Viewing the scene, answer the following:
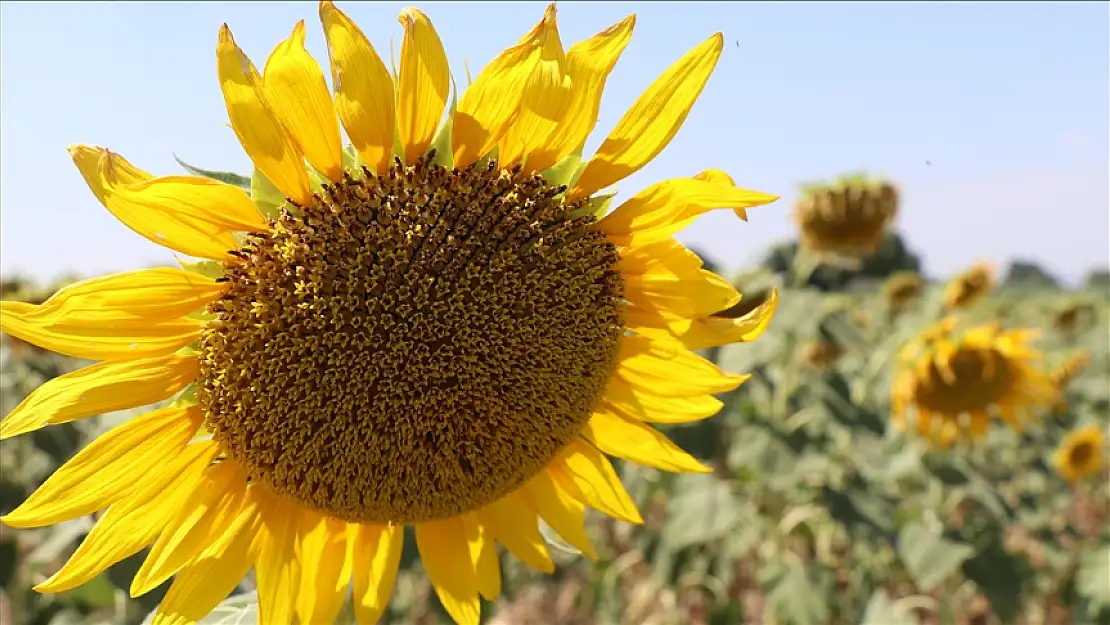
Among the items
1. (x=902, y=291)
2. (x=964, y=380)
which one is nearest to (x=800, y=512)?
(x=964, y=380)

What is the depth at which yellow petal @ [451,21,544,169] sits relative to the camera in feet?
4.10

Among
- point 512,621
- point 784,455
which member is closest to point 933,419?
point 784,455

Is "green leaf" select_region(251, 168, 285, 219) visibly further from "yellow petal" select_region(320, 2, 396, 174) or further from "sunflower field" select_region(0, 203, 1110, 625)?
"sunflower field" select_region(0, 203, 1110, 625)

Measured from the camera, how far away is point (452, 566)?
1695 millimetres

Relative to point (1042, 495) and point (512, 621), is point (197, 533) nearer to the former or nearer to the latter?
point (512, 621)

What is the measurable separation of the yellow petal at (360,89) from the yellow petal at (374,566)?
747 millimetres

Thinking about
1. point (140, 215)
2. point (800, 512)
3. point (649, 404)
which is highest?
point (140, 215)

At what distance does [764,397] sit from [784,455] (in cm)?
83

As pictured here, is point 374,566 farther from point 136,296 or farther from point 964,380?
point 964,380

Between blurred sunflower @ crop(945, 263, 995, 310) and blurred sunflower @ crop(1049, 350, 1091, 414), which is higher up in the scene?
blurred sunflower @ crop(945, 263, 995, 310)

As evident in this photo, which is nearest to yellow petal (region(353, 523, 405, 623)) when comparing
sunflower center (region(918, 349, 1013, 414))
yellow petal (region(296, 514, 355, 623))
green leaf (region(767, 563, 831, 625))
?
yellow petal (region(296, 514, 355, 623))

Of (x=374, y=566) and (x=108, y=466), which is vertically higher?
(x=108, y=466)

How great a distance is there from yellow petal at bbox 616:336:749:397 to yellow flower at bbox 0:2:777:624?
6.4 inches

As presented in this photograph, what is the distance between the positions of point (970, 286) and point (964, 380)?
8.59 feet
